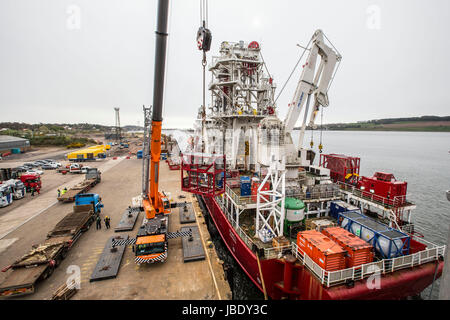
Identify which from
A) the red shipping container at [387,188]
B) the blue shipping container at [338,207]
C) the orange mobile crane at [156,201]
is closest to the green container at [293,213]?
the blue shipping container at [338,207]

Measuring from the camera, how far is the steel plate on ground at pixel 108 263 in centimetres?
1205

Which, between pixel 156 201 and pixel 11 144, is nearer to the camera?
pixel 156 201

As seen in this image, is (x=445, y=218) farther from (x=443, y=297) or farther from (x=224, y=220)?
(x=443, y=297)

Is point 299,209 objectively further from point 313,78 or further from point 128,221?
point 128,221

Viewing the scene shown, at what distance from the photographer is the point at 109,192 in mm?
29312

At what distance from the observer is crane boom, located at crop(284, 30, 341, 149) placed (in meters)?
18.3

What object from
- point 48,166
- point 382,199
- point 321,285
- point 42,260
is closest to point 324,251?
point 321,285

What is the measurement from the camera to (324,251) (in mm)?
9875

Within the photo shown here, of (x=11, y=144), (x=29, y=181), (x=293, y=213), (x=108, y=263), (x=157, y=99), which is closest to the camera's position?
(x=108, y=263)

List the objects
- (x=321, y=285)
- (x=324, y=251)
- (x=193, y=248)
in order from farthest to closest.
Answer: (x=193, y=248) → (x=324, y=251) → (x=321, y=285)

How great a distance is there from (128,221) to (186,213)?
5.53m

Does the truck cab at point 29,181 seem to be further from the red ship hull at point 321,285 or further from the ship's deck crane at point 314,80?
the ship's deck crane at point 314,80
